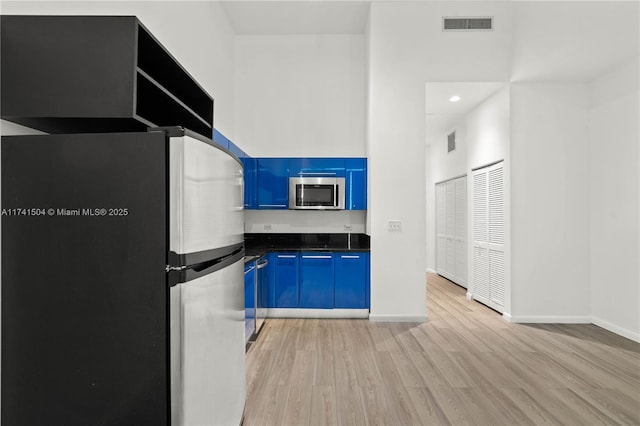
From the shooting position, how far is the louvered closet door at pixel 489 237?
439 cm

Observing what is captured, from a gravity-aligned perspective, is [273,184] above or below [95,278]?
above

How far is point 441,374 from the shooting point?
8.88 feet

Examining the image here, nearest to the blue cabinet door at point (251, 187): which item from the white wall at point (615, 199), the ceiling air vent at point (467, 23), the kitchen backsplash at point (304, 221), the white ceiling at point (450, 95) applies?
the kitchen backsplash at point (304, 221)

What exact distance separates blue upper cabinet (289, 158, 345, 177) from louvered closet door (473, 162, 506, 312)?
2.02 meters

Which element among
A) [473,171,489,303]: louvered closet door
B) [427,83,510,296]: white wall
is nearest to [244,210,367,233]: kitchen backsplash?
[473,171,489,303]: louvered closet door

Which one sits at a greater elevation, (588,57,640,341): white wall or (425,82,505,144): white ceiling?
(425,82,505,144): white ceiling

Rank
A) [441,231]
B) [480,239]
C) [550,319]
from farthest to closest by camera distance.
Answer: [441,231] < [480,239] < [550,319]

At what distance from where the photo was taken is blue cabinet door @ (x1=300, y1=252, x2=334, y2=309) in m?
4.25

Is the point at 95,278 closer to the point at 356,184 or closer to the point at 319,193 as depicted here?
the point at 319,193

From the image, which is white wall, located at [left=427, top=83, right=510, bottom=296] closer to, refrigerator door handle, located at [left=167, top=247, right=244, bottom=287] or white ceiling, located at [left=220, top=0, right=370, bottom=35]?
white ceiling, located at [left=220, top=0, right=370, bottom=35]

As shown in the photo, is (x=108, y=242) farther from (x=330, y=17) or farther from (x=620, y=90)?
(x=620, y=90)

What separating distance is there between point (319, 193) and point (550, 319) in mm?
3194

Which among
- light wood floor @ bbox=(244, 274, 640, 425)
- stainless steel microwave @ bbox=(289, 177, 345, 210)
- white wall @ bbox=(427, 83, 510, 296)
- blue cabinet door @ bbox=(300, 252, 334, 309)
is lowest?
light wood floor @ bbox=(244, 274, 640, 425)

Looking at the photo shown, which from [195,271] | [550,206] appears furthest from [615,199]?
[195,271]
